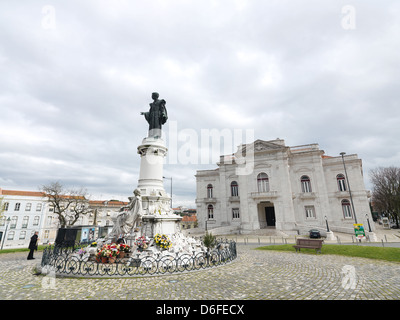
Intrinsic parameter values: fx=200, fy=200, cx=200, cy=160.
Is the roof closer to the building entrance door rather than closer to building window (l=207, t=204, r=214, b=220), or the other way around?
building window (l=207, t=204, r=214, b=220)

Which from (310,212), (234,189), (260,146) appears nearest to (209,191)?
(234,189)

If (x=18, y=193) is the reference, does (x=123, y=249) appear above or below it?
below

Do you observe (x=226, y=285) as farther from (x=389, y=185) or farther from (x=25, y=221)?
(x=25, y=221)

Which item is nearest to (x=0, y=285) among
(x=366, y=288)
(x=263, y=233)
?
(x=366, y=288)

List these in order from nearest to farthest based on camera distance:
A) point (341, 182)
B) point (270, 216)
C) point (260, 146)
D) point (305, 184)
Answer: point (341, 182), point (305, 184), point (260, 146), point (270, 216)

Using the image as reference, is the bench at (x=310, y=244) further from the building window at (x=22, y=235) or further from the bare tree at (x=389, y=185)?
the building window at (x=22, y=235)

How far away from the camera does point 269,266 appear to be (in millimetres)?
9422

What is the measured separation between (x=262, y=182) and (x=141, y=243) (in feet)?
95.0

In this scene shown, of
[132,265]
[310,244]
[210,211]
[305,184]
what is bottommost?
[132,265]

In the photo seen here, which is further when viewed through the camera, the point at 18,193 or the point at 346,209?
Answer: the point at 18,193

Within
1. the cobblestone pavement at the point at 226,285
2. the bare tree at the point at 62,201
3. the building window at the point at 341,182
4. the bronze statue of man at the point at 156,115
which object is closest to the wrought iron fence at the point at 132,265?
the cobblestone pavement at the point at 226,285

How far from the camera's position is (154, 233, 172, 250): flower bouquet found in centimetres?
997

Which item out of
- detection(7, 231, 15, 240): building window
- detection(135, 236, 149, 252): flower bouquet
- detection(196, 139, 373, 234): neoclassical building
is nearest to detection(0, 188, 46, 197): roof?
detection(7, 231, 15, 240): building window

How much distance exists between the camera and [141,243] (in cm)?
991
